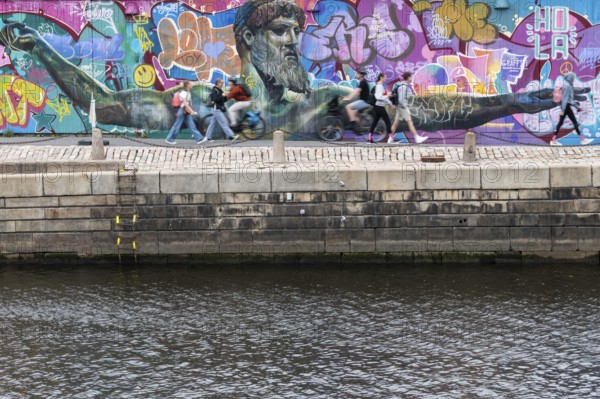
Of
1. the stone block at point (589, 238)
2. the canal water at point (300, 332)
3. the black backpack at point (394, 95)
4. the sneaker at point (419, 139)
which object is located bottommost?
the canal water at point (300, 332)

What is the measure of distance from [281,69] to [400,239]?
7694 mm

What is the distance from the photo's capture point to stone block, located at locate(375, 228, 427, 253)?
877 inches

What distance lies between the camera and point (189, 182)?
22.1 m

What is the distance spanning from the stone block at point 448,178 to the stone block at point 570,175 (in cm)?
150

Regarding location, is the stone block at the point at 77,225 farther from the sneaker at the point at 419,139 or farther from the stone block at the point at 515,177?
the sneaker at the point at 419,139

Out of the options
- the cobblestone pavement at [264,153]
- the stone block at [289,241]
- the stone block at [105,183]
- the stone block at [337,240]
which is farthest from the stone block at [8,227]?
the stone block at [337,240]

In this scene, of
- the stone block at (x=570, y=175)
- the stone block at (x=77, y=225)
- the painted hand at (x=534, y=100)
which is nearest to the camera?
the stone block at (x=570, y=175)

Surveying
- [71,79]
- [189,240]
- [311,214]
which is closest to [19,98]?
[71,79]

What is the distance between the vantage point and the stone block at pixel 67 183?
22250 millimetres

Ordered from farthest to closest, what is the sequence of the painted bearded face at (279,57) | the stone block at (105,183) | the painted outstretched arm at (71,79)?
the painted outstretched arm at (71,79), the painted bearded face at (279,57), the stone block at (105,183)

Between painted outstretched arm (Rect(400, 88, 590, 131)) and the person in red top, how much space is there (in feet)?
13.4

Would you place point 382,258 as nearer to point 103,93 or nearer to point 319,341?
point 319,341

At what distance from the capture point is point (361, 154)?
2558cm

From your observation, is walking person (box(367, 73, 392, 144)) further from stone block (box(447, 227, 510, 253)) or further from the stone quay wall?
stone block (box(447, 227, 510, 253))
